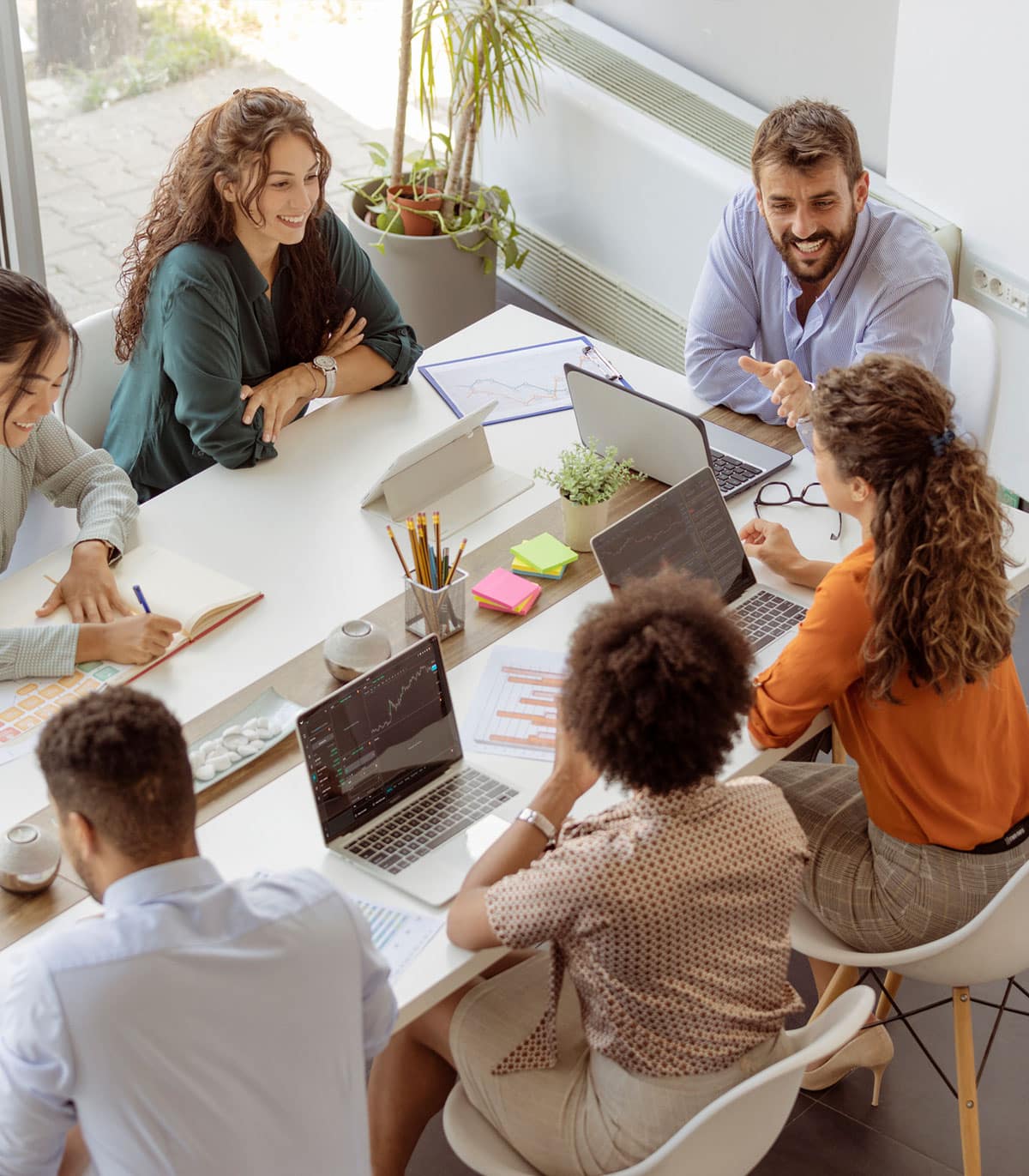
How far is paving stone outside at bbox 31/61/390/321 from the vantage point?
441 centimetres

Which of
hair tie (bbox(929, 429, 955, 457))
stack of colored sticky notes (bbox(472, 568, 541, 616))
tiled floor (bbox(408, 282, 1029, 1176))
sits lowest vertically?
tiled floor (bbox(408, 282, 1029, 1176))

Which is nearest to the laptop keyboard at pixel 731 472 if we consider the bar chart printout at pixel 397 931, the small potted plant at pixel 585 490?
the small potted plant at pixel 585 490

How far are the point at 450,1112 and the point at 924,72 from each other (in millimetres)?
3117

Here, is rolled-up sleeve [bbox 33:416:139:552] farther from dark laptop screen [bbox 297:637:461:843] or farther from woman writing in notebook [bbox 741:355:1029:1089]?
woman writing in notebook [bbox 741:355:1029:1089]

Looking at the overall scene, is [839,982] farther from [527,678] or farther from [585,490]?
[585,490]

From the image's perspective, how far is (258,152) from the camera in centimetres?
280

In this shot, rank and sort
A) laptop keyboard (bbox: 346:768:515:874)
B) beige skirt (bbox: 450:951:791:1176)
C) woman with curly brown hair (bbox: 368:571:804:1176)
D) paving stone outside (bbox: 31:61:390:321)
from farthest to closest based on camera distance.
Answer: paving stone outside (bbox: 31:61:390:321) < laptop keyboard (bbox: 346:768:515:874) < beige skirt (bbox: 450:951:791:1176) < woman with curly brown hair (bbox: 368:571:804:1176)

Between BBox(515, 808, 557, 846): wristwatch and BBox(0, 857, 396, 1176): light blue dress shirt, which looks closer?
BBox(0, 857, 396, 1176): light blue dress shirt

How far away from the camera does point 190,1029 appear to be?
56.3 inches

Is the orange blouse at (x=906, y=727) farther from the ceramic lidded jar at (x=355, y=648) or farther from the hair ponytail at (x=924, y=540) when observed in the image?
the ceramic lidded jar at (x=355, y=648)

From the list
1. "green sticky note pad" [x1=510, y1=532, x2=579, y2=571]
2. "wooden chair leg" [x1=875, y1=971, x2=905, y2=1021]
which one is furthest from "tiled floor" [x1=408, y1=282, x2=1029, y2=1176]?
"green sticky note pad" [x1=510, y1=532, x2=579, y2=571]

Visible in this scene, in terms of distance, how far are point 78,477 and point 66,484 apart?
28 millimetres

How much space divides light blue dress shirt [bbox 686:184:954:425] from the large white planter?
151 cm

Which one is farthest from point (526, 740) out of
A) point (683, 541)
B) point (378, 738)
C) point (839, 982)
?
point (839, 982)
